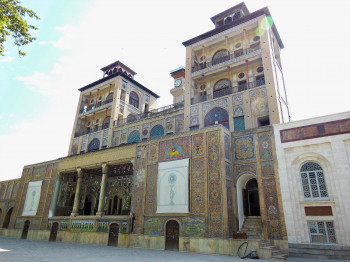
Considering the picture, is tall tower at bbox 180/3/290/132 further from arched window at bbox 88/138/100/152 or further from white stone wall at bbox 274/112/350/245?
arched window at bbox 88/138/100/152

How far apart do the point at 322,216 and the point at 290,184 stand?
75.8 inches

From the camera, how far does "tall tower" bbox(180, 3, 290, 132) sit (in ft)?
58.3

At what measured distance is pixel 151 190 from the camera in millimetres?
15703

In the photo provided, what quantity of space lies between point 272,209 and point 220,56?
45.3 ft

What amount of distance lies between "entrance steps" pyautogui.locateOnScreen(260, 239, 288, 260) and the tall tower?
780cm

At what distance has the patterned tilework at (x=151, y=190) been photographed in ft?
50.1

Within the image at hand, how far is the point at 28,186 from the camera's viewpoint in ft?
77.9

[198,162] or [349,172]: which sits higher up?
[198,162]

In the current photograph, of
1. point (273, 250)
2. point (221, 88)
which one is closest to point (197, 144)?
point (273, 250)

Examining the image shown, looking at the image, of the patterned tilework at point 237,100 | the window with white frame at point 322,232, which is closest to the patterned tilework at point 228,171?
the window with white frame at point 322,232

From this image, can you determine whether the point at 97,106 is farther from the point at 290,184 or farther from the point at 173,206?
the point at 290,184

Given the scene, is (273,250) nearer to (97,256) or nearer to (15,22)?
(97,256)

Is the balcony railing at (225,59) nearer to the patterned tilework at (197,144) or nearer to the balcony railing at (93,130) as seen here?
the patterned tilework at (197,144)

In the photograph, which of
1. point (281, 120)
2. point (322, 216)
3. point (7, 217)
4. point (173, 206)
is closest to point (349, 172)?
point (322, 216)
